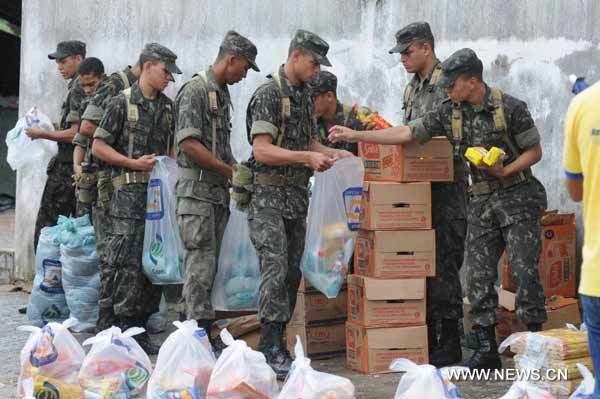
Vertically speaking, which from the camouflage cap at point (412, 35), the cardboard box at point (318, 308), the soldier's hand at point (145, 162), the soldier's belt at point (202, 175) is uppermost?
the camouflage cap at point (412, 35)

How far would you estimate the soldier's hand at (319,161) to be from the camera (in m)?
6.46

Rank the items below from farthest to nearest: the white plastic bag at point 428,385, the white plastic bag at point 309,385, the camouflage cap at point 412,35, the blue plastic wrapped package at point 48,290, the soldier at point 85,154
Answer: the blue plastic wrapped package at point 48,290 < the soldier at point 85,154 < the camouflage cap at point 412,35 < the white plastic bag at point 309,385 < the white plastic bag at point 428,385

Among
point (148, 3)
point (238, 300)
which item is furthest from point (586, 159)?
point (148, 3)

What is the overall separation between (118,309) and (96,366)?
1518 mm

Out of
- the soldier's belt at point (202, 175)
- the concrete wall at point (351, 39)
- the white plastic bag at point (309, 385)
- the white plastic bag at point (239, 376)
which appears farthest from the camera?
the concrete wall at point (351, 39)

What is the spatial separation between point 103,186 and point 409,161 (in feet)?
7.34

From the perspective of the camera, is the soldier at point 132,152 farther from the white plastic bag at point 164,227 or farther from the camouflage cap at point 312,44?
the camouflage cap at point 312,44

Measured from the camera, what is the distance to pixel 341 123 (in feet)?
25.9

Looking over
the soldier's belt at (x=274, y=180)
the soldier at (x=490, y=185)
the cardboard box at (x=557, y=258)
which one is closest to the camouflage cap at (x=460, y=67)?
the soldier at (x=490, y=185)

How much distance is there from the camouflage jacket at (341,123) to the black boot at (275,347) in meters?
1.54

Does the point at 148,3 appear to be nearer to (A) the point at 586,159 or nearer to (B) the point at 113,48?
(B) the point at 113,48

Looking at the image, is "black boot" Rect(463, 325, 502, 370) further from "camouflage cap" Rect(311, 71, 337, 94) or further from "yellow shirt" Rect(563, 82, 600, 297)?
"yellow shirt" Rect(563, 82, 600, 297)

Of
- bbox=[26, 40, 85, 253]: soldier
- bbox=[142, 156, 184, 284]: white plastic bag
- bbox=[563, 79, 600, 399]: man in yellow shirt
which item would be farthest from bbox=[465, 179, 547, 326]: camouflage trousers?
bbox=[26, 40, 85, 253]: soldier

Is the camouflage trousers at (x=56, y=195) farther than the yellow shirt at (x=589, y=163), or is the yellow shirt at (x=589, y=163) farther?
the camouflage trousers at (x=56, y=195)
